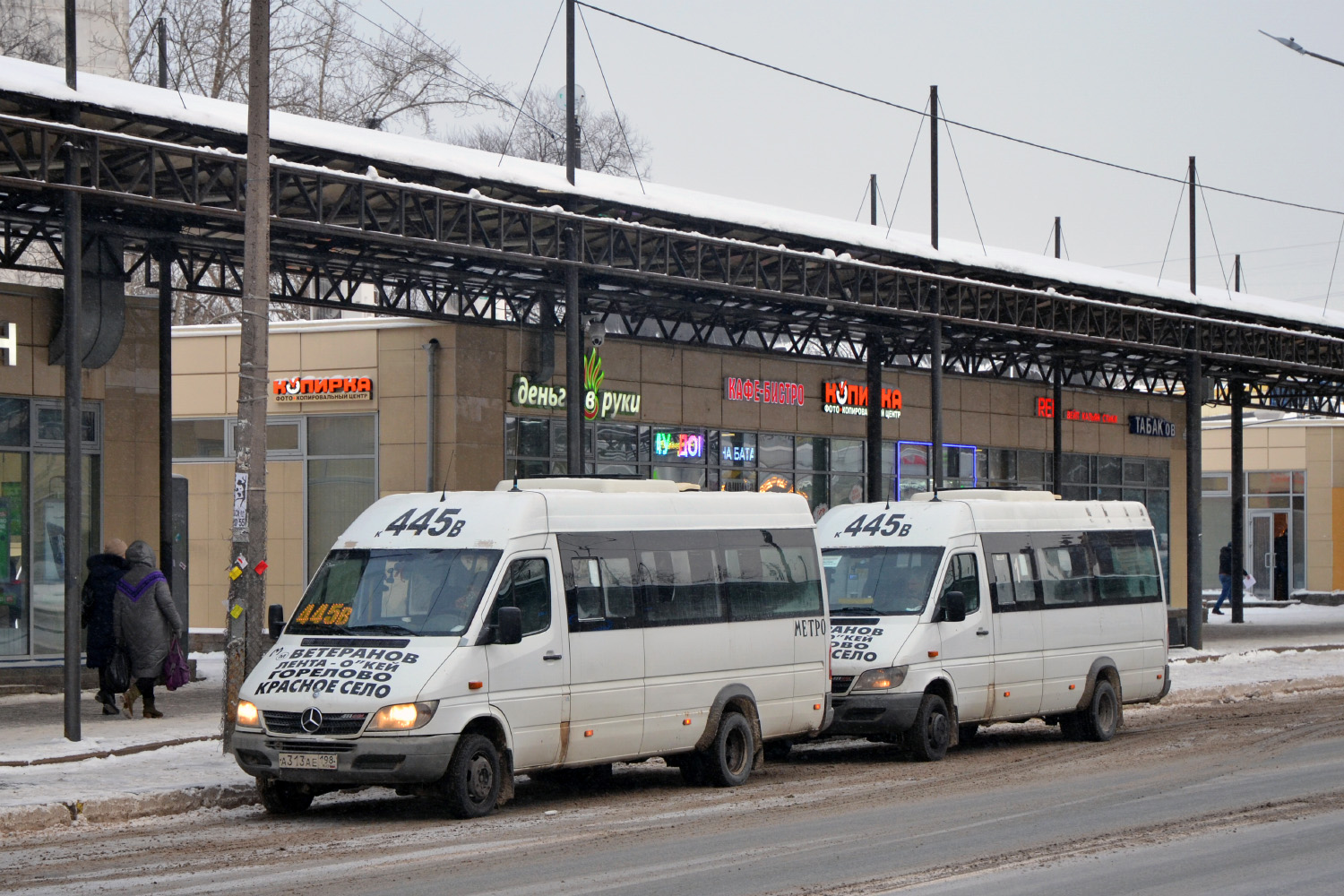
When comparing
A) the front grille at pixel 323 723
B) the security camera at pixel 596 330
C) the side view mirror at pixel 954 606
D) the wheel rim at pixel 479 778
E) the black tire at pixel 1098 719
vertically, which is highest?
the security camera at pixel 596 330

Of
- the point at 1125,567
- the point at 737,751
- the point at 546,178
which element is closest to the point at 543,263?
the point at 546,178

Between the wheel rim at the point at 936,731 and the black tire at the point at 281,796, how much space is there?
6.19 meters

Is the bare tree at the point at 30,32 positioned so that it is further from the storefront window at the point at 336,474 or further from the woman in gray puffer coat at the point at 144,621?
the woman in gray puffer coat at the point at 144,621

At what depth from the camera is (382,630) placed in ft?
40.4

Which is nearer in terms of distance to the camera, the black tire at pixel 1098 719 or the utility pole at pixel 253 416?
the utility pole at pixel 253 416

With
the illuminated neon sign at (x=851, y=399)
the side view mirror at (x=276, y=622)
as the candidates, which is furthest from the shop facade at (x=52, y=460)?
the illuminated neon sign at (x=851, y=399)

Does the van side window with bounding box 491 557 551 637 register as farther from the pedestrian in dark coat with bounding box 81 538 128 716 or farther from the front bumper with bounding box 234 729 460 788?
the pedestrian in dark coat with bounding box 81 538 128 716

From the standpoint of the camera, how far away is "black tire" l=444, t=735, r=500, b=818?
11.9 metres

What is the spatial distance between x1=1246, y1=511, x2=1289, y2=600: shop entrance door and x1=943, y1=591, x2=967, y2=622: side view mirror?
1699 inches

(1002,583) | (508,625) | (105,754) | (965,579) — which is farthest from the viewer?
(1002,583)

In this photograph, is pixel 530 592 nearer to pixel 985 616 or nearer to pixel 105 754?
pixel 105 754

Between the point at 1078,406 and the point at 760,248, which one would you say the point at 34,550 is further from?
the point at 1078,406

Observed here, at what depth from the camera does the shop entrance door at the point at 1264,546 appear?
187 ft

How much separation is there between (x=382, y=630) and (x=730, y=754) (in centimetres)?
354
